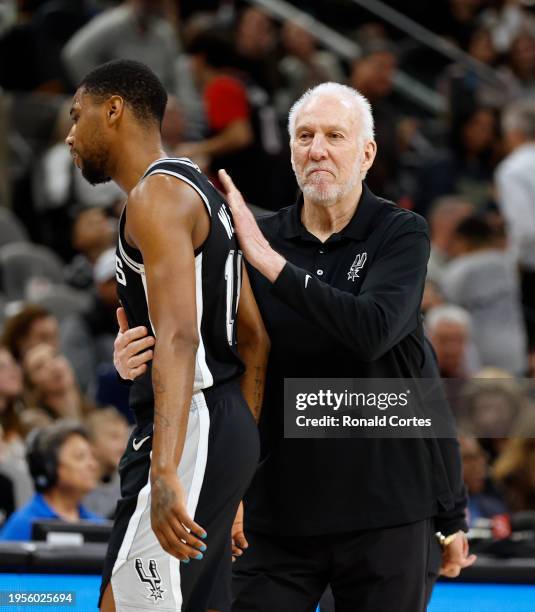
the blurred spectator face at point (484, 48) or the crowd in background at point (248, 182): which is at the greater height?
the blurred spectator face at point (484, 48)

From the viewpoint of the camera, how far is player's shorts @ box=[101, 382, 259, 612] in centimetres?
320

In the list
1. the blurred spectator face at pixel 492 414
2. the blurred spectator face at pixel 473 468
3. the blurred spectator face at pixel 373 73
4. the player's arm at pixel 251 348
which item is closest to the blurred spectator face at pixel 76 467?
the blurred spectator face at pixel 473 468

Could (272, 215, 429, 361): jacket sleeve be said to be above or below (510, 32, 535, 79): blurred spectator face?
below

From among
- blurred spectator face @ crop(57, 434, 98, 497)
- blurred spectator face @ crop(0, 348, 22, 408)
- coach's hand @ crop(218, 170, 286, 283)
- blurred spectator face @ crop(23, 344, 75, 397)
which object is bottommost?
coach's hand @ crop(218, 170, 286, 283)

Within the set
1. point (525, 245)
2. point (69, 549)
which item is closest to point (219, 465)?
point (69, 549)

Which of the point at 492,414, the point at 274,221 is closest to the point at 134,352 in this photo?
the point at 274,221

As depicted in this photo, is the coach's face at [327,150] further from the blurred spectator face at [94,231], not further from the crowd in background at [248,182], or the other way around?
the blurred spectator face at [94,231]

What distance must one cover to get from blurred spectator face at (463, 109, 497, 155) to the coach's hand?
7.63 metres

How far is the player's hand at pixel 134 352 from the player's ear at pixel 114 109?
0.51 meters

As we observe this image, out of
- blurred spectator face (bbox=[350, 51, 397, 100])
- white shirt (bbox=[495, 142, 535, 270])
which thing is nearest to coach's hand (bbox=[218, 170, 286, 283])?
white shirt (bbox=[495, 142, 535, 270])

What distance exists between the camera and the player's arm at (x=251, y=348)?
359 centimetres

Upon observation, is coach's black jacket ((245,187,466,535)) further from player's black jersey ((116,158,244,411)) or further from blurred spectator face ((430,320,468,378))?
blurred spectator face ((430,320,468,378))

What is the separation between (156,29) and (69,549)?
21.6ft

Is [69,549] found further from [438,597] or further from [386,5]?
[386,5]
